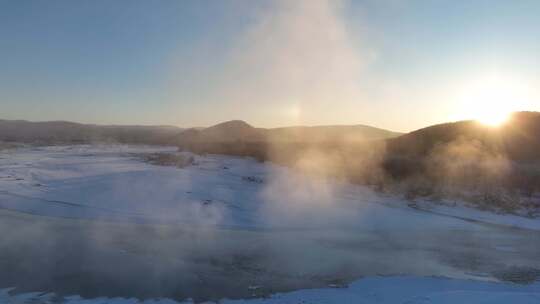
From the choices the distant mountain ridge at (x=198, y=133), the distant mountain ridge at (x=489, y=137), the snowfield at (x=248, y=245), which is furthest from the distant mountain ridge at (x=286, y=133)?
the snowfield at (x=248, y=245)

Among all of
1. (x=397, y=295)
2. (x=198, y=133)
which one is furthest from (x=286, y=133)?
(x=397, y=295)

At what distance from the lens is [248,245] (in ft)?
26.8

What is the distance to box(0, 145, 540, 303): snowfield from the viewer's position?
5.82 meters

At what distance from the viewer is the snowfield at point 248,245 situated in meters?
5.82

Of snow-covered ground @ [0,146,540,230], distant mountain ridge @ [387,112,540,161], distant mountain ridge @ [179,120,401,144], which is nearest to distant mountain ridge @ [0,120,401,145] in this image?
distant mountain ridge @ [179,120,401,144]

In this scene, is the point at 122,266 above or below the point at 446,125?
below

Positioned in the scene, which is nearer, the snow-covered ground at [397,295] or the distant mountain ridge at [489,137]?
the snow-covered ground at [397,295]

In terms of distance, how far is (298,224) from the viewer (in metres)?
10.2

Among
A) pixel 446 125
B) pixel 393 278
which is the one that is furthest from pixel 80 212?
pixel 446 125

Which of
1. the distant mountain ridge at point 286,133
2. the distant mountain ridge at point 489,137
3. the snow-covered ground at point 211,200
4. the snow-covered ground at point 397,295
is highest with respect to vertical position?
the distant mountain ridge at point 286,133

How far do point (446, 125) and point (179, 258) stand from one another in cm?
2457

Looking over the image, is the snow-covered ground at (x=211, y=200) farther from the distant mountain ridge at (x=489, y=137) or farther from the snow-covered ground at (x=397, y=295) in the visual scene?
the distant mountain ridge at (x=489, y=137)

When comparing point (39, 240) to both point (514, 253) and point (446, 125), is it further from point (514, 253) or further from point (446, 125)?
point (446, 125)

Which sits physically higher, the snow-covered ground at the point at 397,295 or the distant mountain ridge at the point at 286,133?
the distant mountain ridge at the point at 286,133
